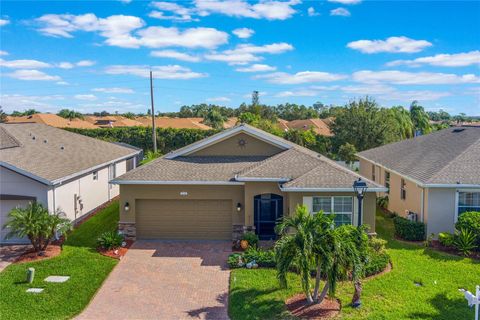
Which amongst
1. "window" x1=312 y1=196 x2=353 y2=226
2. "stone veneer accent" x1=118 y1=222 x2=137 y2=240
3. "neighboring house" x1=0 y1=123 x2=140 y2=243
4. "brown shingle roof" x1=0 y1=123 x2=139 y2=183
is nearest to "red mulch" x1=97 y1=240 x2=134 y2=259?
"stone veneer accent" x1=118 y1=222 x2=137 y2=240

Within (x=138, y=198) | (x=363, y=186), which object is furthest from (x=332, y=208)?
(x=138, y=198)

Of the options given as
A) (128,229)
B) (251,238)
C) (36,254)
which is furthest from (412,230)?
(36,254)

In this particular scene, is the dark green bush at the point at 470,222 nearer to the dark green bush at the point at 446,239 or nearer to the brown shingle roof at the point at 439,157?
the dark green bush at the point at 446,239

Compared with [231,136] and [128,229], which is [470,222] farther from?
[128,229]

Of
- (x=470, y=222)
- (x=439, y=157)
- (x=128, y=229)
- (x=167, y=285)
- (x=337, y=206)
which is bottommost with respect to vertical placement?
(x=167, y=285)

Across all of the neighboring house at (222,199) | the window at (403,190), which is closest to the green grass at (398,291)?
the neighboring house at (222,199)

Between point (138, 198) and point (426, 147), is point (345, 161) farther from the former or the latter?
point (138, 198)
